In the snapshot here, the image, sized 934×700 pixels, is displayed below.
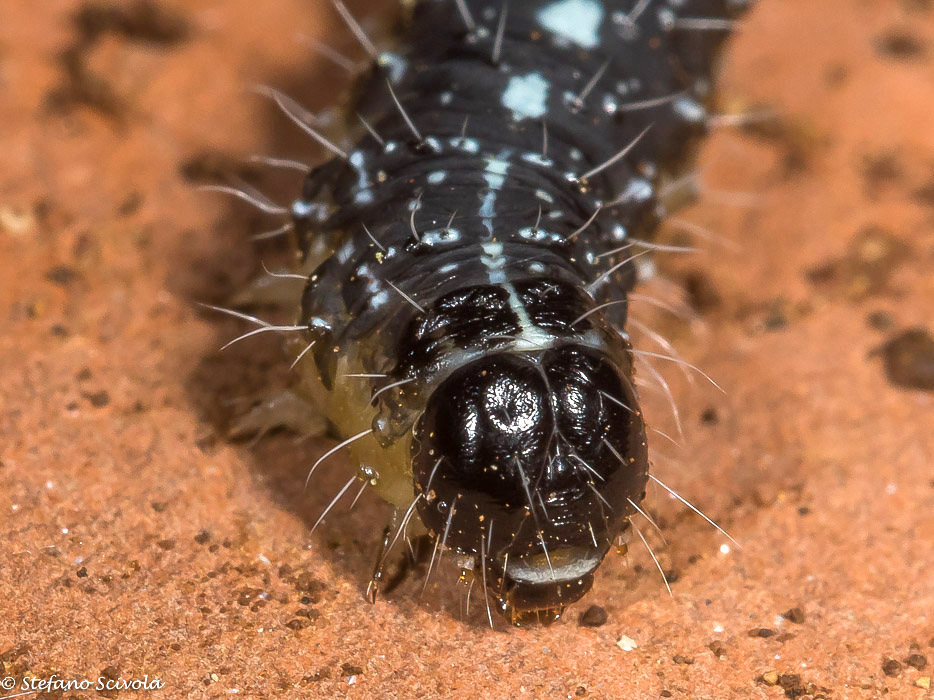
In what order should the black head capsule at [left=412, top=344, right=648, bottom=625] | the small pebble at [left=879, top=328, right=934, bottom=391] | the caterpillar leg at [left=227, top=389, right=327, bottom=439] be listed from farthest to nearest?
the small pebble at [left=879, top=328, right=934, bottom=391], the caterpillar leg at [left=227, top=389, right=327, bottom=439], the black head capsule at [left=412, top=344, right=648, bottom=625]

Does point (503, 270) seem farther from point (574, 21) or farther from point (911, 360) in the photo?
point (911, 360)

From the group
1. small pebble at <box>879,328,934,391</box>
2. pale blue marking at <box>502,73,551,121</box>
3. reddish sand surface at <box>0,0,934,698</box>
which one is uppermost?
pale blue marking at <box>502,73,551,121</box>

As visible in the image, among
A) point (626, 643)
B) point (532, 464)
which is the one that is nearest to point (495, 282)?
point (532, 464)

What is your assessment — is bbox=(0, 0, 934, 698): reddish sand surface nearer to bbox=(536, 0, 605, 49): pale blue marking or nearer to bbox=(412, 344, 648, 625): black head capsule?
bbox=(412, 344, 648, 625): black head capsule

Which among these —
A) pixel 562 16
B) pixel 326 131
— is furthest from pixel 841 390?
pixel 326 131

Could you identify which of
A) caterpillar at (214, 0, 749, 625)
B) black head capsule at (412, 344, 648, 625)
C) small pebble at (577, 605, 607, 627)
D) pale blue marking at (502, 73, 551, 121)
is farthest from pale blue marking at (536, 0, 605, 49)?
small pebble at (577, 605, 607, 627)

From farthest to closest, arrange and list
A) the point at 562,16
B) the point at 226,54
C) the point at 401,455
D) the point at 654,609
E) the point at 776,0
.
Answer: the point at 776,0, the point at 226,54, the point at 562,16, the point at 654,609, the point at 401,455

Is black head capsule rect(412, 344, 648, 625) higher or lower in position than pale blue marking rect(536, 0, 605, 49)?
lower

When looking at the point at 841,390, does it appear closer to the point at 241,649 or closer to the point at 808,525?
the point at 808,525
